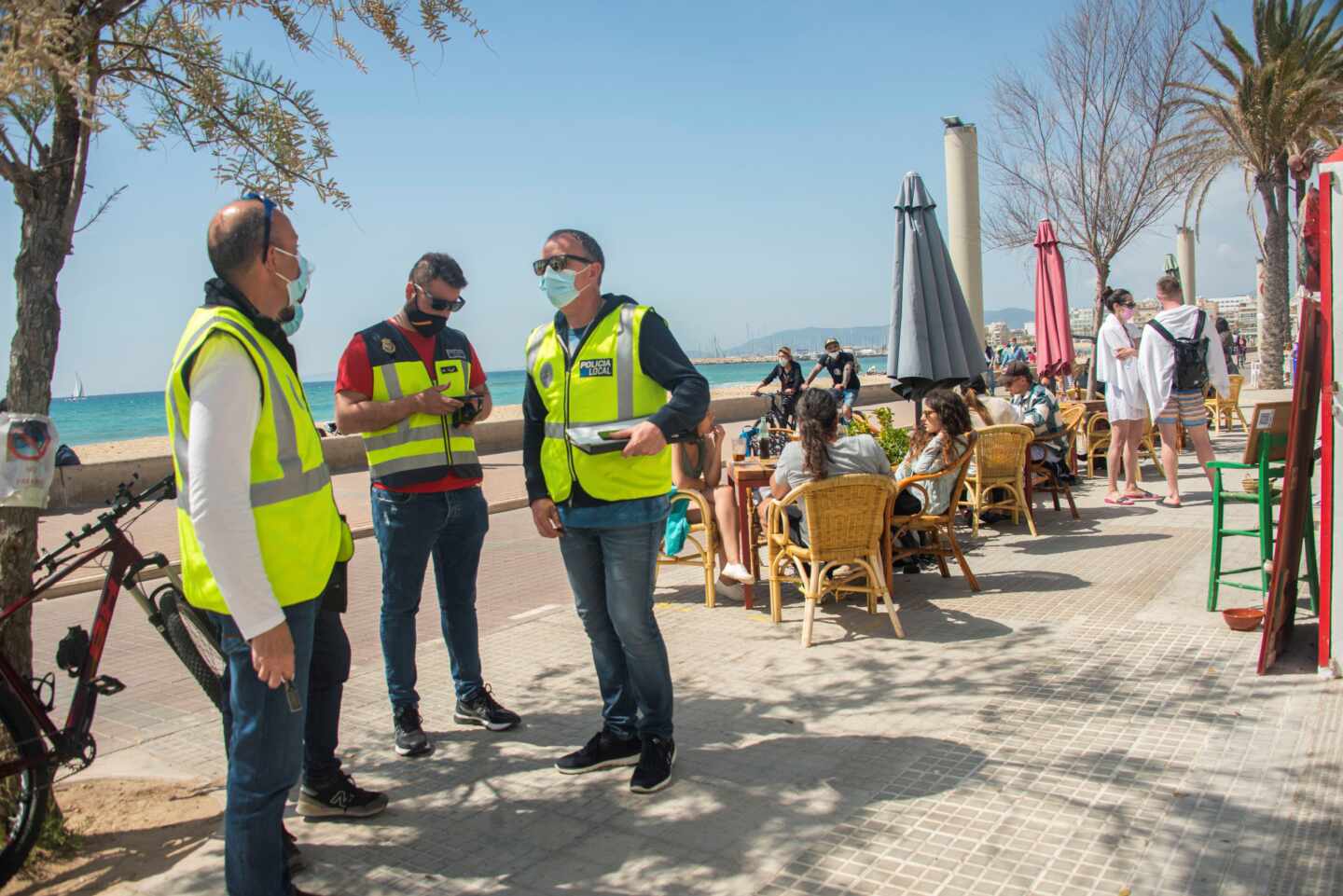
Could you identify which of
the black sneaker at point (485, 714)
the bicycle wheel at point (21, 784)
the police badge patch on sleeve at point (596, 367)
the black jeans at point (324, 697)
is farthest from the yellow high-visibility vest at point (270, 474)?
the black sneaker at point (485, 714)

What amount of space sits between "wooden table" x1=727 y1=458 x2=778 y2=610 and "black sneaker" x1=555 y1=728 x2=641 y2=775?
8.05 ft

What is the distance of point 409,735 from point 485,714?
38 centimetres

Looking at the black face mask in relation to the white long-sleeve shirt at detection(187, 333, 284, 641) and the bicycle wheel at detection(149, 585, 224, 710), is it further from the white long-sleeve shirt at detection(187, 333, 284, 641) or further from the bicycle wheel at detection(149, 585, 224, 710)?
the white long-sleeve shirt at detection(187, 333, 284, 641)

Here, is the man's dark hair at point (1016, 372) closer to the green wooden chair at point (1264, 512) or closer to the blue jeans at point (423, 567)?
the green wooden chair at point (1264, 512)

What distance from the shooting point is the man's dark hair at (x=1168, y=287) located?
8695 millimetres

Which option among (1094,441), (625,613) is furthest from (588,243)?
(1094,441)

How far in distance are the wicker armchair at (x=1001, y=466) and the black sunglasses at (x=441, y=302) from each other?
15.3 feet

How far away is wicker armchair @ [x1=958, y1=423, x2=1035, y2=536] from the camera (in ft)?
25.0

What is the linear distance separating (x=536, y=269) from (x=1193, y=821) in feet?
9.38

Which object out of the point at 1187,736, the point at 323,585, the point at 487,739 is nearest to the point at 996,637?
the point at 1187,736

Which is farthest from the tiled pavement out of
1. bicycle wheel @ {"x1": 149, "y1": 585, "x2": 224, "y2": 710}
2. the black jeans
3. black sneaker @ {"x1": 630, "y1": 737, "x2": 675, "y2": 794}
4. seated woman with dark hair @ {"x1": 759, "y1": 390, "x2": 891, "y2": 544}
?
seated woman with dark hair @ {"x1": 759, "y1": 390, "x2": 891, "y2": 544}

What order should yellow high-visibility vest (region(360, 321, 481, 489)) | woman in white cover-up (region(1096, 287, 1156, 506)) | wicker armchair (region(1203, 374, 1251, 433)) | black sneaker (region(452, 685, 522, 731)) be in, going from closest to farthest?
yellow high-visibility vest (region(360, 321, 481, 489)) → black sneaker (region(452, 685, 522, 731)) → woman in white cover-up (region(1096, 287, 1156, 506)) → wicker armchair (region(1203, 374, 1251, 433))

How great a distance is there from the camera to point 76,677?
11.1 ft

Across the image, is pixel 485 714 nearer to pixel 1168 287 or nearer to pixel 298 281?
pixel 298 281
